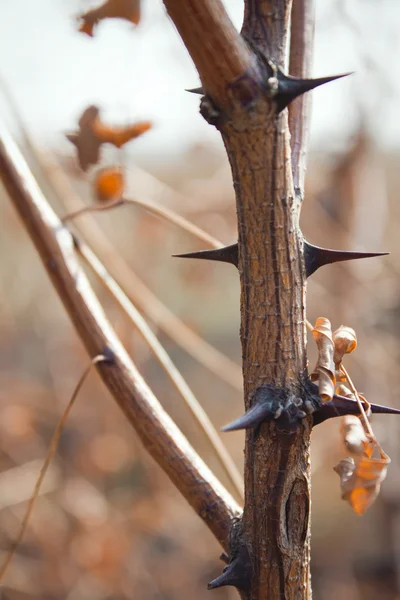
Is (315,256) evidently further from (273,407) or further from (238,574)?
(238,574)

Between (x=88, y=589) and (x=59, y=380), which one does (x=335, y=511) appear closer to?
(x=88, y=589)

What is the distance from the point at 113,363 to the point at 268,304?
21cm

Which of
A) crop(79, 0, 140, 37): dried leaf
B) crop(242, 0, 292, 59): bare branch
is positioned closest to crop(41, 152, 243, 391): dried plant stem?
crop(79, 0, 140, 37): dried leaf

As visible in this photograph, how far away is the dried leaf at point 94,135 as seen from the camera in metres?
0.55

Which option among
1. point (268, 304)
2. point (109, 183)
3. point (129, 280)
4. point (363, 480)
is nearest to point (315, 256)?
point (268, 304)

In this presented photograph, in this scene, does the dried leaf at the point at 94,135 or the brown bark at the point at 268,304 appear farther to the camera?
the dried leaf at the point at 94,135

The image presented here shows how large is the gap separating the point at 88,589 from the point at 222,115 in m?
2.18

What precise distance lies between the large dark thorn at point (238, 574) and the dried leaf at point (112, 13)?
404mm

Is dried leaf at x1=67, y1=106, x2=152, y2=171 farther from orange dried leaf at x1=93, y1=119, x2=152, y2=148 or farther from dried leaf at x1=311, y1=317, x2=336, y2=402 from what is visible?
dried leaf at x1=311, y1=317, x2=336, y2=402

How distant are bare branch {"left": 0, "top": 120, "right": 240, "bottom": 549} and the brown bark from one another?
62 millimetres

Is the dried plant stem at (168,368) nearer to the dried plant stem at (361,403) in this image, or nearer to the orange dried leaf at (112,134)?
the orange dried leaf at (112,134)

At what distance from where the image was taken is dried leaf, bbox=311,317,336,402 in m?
0.34

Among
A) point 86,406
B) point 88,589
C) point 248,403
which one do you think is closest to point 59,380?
point 86,406

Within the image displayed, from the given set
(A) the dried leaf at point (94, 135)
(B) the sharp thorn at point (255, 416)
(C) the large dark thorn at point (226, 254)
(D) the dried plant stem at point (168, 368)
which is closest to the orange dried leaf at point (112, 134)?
(A) the dried leaf at point (94, 135)
